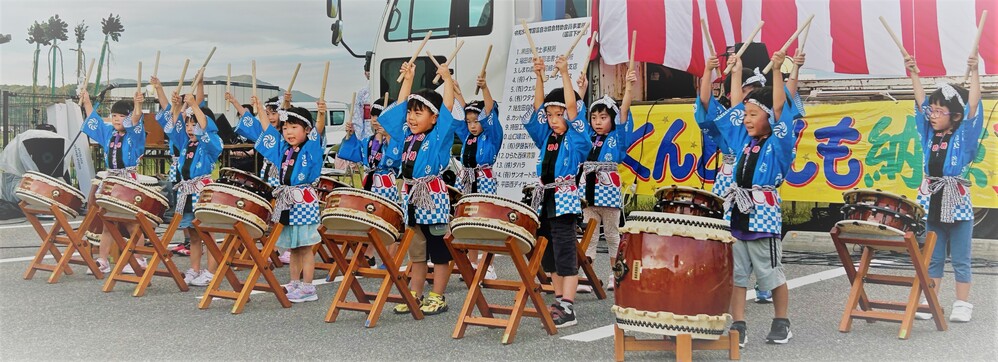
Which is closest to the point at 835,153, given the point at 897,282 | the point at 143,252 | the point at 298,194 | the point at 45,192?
the point at 897,282

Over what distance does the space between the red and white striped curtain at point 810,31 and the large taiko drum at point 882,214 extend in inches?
104

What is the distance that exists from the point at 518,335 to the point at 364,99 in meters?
6.17

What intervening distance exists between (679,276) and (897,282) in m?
1.94

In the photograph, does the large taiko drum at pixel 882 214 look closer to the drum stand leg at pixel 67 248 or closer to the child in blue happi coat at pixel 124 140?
the drum stand leg at pixel 67 248

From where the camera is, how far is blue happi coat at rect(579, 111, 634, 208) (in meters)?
6.72

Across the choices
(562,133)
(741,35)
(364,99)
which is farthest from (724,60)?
(364,99)

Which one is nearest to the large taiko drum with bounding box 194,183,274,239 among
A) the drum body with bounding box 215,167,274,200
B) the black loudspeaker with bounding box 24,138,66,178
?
the drum body with bounding box 215,167,274,200

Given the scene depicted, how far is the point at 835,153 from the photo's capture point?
8.90m

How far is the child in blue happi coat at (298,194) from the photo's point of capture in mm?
6469

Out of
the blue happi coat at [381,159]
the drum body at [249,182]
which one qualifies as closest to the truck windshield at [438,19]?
the blue happi coat at [381,159]

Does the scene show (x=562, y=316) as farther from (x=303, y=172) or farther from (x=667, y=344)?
(x=303, y=172)

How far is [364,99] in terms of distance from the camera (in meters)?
11.1

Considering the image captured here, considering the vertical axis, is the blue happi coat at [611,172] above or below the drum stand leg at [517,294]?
above

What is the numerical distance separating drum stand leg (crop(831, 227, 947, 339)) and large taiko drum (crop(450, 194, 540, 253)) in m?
1.67
